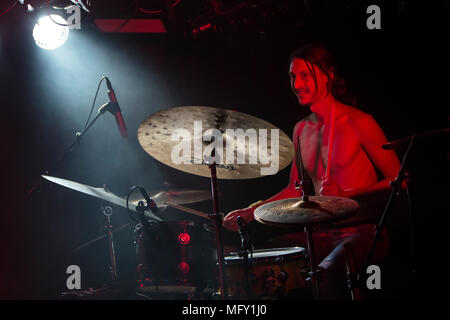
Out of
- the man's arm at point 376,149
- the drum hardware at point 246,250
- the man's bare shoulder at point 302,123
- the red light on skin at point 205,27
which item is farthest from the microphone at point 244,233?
the red light on skin at point 205,27

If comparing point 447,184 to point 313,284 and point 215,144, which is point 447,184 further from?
point 215,144

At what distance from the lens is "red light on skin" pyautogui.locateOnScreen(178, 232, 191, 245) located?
2.40m

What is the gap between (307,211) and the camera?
173cm

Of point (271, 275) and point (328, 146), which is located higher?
point (328, 146)

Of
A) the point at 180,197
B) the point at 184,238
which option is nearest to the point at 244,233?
the point at 184,238

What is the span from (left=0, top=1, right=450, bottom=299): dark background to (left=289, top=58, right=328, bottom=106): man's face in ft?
0.38

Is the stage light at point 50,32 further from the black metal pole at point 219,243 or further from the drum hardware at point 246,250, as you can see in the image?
the drum hardware at point 246,250

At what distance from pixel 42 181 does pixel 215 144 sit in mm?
1179

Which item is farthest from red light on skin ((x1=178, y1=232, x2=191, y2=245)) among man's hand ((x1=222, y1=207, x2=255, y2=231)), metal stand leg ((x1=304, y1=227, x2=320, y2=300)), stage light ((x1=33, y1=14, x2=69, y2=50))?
stage light ((x1=33, y1=14, x2=69, y2=50))

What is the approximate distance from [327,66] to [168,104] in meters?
1.47

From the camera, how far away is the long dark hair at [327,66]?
303cm

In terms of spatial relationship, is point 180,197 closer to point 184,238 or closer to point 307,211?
point 184,238

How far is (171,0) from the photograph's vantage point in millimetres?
2992

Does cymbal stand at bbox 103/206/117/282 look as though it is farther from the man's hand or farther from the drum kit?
the man's hand
